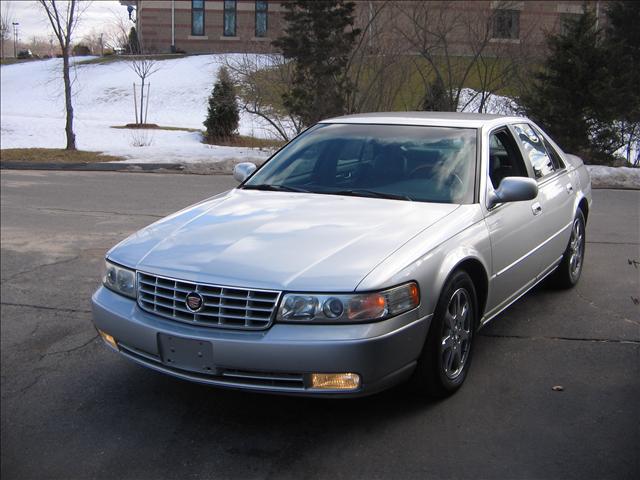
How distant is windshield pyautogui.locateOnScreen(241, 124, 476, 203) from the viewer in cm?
443

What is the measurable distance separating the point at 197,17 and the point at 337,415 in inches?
1986

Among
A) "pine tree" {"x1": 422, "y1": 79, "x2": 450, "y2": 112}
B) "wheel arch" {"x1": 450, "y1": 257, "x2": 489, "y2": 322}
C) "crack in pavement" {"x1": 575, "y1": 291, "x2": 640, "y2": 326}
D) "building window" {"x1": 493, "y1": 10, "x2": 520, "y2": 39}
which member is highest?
"building window" {"x1": 493, "y1": 10, "x2": 520, "y2": 39}

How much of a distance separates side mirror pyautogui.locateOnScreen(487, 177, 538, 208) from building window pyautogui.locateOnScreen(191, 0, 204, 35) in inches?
1933

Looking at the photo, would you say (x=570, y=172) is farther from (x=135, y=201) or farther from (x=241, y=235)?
(x=135, y=201)

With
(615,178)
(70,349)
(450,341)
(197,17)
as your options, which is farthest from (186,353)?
(197,17)

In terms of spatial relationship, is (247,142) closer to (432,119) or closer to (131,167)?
(131,167)

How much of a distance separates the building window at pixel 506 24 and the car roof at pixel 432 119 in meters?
13.4

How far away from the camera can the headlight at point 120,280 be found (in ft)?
12.0

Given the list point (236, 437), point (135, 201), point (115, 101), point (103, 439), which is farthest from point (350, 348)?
point (115, 101)

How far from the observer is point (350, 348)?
3152 mm

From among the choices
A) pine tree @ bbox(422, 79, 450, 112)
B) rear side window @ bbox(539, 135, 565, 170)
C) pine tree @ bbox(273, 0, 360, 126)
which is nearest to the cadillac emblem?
rear side window @ bbox(539, 135, 565, 170)

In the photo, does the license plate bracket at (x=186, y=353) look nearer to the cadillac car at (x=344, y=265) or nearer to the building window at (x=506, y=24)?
the cadillac car at (x=344, y=265)

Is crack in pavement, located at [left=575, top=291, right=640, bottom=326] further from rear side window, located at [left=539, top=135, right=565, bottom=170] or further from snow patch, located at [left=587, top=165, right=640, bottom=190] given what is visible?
snow patch, located at [left=587, top=165, right=640, bottom=190]

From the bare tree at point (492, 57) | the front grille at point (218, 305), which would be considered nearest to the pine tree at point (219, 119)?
the bare tree at point (492, 57)
